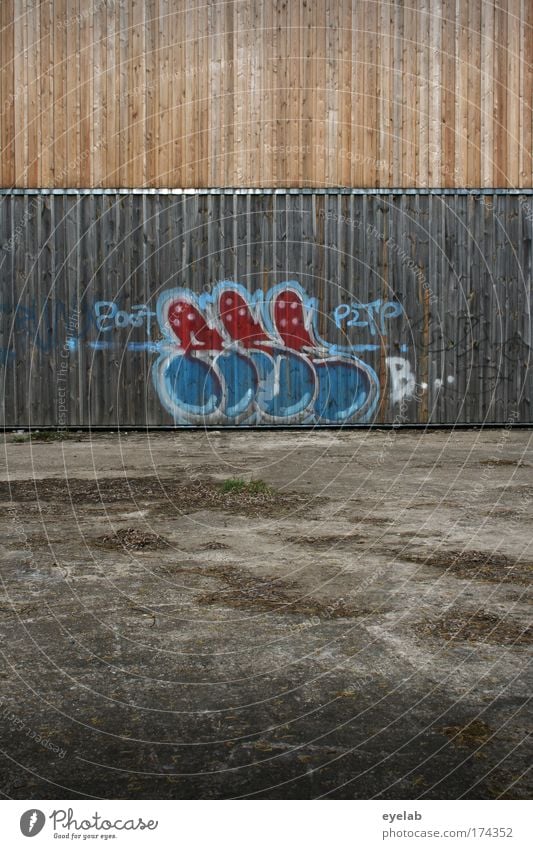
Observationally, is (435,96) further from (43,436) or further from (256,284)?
(43,436)

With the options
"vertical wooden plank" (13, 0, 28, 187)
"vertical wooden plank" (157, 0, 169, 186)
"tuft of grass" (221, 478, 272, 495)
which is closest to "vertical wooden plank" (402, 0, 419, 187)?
"vertical wooden plank" (157, 0, 169, 186)

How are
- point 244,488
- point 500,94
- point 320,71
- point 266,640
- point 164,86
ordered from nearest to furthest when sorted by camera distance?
1. point 266,640
2. point 244,488
3. point 164,86
4. point 320,71
5. point 500,94

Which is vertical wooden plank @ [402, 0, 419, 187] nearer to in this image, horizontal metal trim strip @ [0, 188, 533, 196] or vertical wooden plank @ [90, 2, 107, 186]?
horizontal metal trim strip @ [0, 188, 533, 196]

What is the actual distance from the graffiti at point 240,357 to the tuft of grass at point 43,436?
1.85 meters

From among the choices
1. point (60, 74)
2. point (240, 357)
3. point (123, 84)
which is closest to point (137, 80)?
point (123, 84)

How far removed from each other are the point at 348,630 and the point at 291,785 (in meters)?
1.99

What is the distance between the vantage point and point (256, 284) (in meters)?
16.8

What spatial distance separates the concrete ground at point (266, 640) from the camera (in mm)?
3807

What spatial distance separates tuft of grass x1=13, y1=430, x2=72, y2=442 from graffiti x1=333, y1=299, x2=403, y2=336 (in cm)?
517

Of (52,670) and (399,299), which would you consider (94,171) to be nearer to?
(399,299)

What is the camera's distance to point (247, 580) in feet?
22.0

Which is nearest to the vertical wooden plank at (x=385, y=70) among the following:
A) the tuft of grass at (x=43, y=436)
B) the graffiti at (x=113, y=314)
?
the graffiti at (x=113, y=314)

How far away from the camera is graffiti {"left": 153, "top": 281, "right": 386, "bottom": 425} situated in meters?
16.7

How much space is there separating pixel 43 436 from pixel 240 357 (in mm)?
3666
